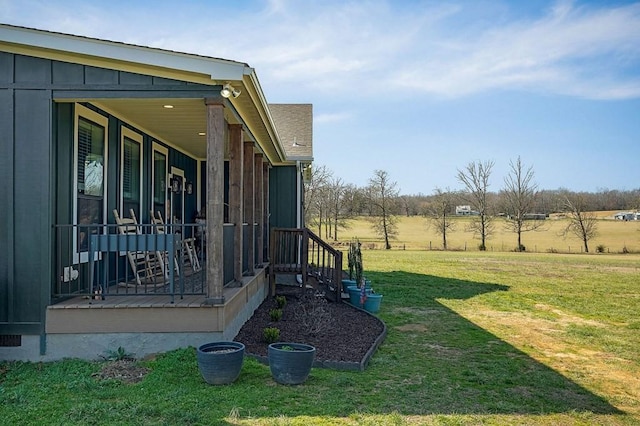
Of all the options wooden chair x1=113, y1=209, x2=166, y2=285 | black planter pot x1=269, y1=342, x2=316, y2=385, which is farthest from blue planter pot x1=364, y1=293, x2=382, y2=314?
black planter pot x1=269, y1=342, x2=316, y2=385

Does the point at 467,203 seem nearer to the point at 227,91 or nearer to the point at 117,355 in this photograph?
the point at 227,91

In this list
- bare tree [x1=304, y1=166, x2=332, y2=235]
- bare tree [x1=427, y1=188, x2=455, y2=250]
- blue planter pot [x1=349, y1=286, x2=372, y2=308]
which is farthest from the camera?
bare tree [x1=427, y1=188, x2=455, y2=250]

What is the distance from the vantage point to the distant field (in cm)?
3134

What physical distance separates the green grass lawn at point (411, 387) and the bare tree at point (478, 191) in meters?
25.3

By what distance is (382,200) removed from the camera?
34.7 meters

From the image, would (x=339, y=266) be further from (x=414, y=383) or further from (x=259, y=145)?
(x=414, y=383)

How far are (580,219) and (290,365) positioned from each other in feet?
105

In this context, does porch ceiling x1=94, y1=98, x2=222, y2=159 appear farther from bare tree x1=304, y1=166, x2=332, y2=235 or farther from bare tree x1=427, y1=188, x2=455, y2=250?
bare tree x1=427, y1=188, x2=455, y2=250

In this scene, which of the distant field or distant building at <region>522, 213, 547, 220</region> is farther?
distant building at <region>522, 213, 547, 220</region>

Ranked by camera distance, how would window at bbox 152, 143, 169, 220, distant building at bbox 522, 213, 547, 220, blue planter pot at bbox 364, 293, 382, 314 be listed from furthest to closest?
distant building at bbox 522, 213, 547, 220 < blue planter pot at bbox 364, 293, 382, 314 < window at bbox 152, 143, 169, 220

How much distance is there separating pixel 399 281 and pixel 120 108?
31.0 ft

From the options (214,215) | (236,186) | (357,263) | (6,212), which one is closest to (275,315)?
(236,186)

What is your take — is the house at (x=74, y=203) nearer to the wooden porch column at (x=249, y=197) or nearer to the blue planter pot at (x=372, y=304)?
the wooden porch column at (x=249, y=197)

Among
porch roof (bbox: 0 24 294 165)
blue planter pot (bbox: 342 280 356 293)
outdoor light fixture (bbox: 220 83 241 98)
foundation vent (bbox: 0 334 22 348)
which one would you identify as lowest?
blue planter pot (bbox: 342 280 356 293)
